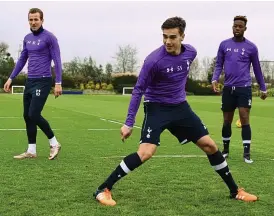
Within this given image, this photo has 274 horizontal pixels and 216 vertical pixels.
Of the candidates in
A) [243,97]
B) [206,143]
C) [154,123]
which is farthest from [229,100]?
[154,123]

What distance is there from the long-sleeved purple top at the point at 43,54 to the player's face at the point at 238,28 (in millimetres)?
2878

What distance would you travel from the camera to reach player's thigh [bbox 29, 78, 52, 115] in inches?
317

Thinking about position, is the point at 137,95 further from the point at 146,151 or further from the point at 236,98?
the point at 236,98

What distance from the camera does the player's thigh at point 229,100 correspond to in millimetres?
8367

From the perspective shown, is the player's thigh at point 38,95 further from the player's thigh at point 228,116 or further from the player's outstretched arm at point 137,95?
the player's outstretched arm at point 137,95

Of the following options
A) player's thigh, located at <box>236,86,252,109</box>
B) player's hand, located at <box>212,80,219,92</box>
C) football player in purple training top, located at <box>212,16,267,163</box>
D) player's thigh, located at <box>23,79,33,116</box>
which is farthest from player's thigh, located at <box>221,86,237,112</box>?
player's thigh, located at <box>23,79,33,116</box>

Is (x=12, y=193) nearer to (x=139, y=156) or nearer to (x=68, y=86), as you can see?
(x=139, y=156)

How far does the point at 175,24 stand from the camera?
5168 mm

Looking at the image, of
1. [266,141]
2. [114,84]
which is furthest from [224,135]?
[114,84]

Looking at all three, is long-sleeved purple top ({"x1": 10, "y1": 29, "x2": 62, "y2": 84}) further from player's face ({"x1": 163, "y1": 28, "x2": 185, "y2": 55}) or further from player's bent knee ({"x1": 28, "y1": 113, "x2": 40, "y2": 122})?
player's face ({"x1": 163, "y1": 28, "x2": 185, "y2": 55})

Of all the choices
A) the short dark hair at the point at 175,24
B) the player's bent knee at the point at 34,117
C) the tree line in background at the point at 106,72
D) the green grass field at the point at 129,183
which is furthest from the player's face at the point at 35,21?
the tree line in background at the point at 106,72

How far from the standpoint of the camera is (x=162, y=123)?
17.9 feet

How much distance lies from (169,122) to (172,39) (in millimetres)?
920

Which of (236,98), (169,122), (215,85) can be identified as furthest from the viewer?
(215,85)
